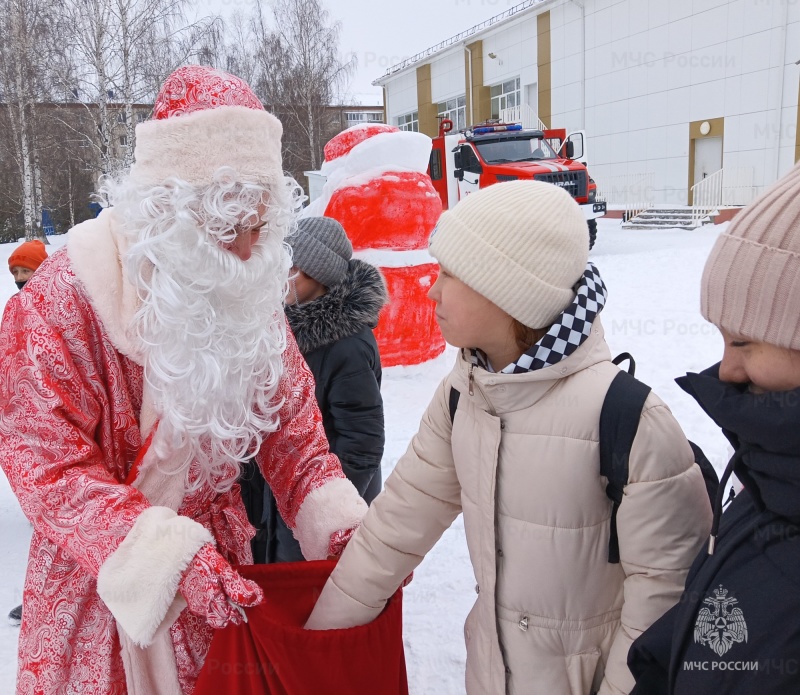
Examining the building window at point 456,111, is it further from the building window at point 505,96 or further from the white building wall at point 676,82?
the white building wall at point 676,82

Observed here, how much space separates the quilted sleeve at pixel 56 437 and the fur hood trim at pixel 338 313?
3.59ft

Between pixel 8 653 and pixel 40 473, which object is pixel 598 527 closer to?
pixel 40 473

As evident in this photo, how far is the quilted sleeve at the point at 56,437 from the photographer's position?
1.33m

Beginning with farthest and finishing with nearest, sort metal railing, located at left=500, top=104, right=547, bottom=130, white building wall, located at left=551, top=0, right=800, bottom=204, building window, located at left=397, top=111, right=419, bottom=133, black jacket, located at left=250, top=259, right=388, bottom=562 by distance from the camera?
building window, located at left=397, top=111, right=419, bottom=133 → metal railing, located at left=500, top=104, right=547, bottom=130 → white building wall, located at left=551, top=0, right=800, bottom=204 → black jacket, located at left=250, top=259, right=388, bottom=562

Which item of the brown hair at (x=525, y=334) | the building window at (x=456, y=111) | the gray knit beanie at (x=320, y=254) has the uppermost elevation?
the building window at (x=456, y=111)

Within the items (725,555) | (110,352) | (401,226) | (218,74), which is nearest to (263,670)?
(110,352)

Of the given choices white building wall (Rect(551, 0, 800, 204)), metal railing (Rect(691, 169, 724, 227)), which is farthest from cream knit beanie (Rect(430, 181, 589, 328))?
white building wall (Rect(551, 0, 800, 204))

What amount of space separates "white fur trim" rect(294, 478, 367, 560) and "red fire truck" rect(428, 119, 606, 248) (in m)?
11.8

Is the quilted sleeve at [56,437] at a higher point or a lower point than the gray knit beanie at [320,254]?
lower

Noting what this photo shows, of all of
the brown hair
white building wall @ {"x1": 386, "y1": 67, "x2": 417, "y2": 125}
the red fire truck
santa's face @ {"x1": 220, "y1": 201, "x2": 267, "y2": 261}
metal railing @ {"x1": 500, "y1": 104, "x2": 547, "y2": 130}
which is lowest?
the brown hair

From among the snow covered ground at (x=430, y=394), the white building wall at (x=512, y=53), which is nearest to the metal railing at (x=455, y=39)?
the white building wall at (x=512, y=53)

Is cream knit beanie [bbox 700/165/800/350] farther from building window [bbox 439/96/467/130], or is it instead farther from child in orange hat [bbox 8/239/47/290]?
building window [bbox 439/96/467/130]

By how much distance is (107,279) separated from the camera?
1437 mm

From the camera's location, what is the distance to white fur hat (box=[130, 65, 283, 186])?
147 cm
